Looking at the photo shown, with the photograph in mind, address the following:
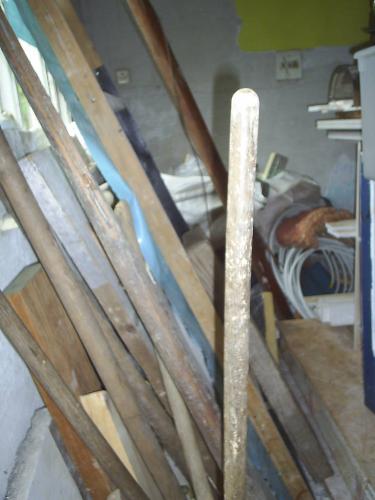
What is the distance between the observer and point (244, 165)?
1.14 feet

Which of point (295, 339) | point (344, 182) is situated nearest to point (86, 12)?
point (344, 182)

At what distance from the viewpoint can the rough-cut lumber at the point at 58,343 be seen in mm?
783

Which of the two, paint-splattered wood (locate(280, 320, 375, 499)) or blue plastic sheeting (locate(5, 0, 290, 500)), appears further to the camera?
paint-splattered wood (locate(280, 320, 375, 499))

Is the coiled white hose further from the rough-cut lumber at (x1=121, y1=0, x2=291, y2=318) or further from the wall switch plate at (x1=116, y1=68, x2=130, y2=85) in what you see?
the wall switch plate at (x1=116, y1=68, x2=130, y2=85)

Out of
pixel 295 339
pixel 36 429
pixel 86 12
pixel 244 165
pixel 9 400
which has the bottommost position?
pixel 295 339

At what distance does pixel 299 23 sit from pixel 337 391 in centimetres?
228

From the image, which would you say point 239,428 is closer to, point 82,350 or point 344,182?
point 82,350

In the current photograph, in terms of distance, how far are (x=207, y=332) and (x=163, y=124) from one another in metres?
1.94

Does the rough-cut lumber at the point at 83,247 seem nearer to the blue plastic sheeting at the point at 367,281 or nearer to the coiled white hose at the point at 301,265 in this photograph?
the blue plastic sheeting at the point at 367,281

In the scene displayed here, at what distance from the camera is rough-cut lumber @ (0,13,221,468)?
80 cm

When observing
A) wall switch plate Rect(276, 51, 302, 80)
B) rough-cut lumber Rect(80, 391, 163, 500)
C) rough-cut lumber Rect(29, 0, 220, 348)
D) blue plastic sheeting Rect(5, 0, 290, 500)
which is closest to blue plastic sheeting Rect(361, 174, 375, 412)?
blue plastic sheeting Rect(5, 0, 290, 500)

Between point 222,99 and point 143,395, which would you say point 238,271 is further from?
point 222,99

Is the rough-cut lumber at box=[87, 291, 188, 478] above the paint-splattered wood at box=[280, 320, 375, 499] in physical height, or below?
above

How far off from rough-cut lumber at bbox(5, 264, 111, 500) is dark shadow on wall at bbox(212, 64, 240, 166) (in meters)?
2.05
